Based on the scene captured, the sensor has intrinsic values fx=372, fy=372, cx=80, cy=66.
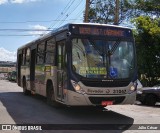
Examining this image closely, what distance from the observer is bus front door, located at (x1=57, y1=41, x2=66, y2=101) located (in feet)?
43.4

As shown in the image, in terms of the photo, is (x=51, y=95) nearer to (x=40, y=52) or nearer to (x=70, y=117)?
(x=70, y=117)

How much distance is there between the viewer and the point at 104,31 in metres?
13.0

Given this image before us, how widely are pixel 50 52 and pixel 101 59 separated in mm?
3307

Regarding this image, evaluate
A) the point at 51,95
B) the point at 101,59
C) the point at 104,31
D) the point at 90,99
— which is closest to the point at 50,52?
the point at 51,95

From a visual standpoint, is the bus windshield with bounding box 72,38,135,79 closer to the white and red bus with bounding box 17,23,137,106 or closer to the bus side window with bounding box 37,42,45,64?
the white and red bus with bounding box 17,23,137,106

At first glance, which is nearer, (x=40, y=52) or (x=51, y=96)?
(x=51, y=96)

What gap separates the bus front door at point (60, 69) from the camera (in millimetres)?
13219

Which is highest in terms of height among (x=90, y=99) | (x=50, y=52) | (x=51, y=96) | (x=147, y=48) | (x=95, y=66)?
(x=147, y=48)

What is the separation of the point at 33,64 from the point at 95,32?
23.1 ft

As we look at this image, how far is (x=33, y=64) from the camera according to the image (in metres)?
19.2

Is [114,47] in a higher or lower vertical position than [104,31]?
lower

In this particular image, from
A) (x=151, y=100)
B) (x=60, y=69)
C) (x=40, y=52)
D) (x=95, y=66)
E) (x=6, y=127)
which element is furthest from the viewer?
(x=151, y=100)

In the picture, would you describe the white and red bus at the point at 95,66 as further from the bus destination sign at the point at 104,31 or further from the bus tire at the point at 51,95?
the bus tire at the point at 51,95

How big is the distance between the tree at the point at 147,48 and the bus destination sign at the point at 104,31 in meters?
15.3
